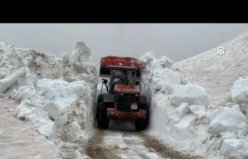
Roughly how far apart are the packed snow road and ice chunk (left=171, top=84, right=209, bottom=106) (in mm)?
1657

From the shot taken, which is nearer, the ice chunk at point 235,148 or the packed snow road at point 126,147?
the ice chunk at point 235,148

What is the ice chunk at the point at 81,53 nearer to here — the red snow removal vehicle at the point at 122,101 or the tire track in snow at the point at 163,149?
the red snow removal vehicle at the point at 122,101

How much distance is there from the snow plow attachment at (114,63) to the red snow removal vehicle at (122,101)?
0.24 meters

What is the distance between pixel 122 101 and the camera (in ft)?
63.9

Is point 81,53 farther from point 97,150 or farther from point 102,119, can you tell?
point 97,150

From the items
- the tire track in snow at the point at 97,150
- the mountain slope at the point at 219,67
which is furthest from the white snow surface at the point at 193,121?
the mountain slope at the point at 219,67

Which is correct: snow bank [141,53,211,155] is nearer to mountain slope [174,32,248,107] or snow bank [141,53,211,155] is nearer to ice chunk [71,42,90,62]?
ice chunk [71,42,90,62]

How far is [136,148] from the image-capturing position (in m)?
14.5

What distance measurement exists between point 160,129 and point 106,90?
15.9ft

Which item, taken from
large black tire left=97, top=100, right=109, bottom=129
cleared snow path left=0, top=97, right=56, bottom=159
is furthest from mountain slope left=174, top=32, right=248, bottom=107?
cleared snow path left=0, top=97, right=56, bottom=159

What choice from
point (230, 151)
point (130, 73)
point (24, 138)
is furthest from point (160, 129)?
point (24, 138)

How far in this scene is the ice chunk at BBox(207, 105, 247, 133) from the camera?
1333 cm

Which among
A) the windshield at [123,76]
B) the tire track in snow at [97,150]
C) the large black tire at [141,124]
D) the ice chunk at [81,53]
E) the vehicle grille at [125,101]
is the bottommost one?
the tire track in snow at [97,150]

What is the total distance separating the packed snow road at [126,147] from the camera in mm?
13219
